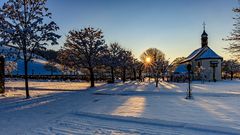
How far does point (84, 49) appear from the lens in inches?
1577

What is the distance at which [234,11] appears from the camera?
30016 mm

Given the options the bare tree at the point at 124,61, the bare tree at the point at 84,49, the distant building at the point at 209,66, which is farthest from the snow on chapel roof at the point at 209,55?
the bare tree at the point at 84,49

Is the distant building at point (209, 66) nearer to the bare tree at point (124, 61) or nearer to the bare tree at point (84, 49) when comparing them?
the bare tree at point (124, 61)

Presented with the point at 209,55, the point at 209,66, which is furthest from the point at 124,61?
the point at 209,55

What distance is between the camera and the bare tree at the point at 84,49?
39719 mm

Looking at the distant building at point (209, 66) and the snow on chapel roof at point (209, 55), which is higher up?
the snow on chapel roof at point (209, 55)

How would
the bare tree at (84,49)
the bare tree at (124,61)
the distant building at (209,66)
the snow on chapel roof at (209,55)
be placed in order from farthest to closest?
the snow on chapel roof at (209,55) → the distant building at (209,66) → the bare tree at (124,61) → the bare tree at (84,49)

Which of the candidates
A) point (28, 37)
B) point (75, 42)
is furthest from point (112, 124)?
point (75, 42)

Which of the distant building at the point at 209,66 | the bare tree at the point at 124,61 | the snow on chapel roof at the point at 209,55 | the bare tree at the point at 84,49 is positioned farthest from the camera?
the snow on chapel roof at the point at 209,55

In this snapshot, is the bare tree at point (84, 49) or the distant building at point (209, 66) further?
the distant building at point (209, 66)

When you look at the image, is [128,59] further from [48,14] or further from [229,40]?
[48,14]

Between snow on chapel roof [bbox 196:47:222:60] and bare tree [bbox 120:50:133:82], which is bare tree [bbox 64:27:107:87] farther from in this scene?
snow on chapel roof [bbox 196:47:222:60]

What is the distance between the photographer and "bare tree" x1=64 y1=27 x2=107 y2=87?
39.7 m

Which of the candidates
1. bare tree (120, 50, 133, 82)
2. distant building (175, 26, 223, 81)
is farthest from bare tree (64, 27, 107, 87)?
distant building (175, 26, 223, 81)
